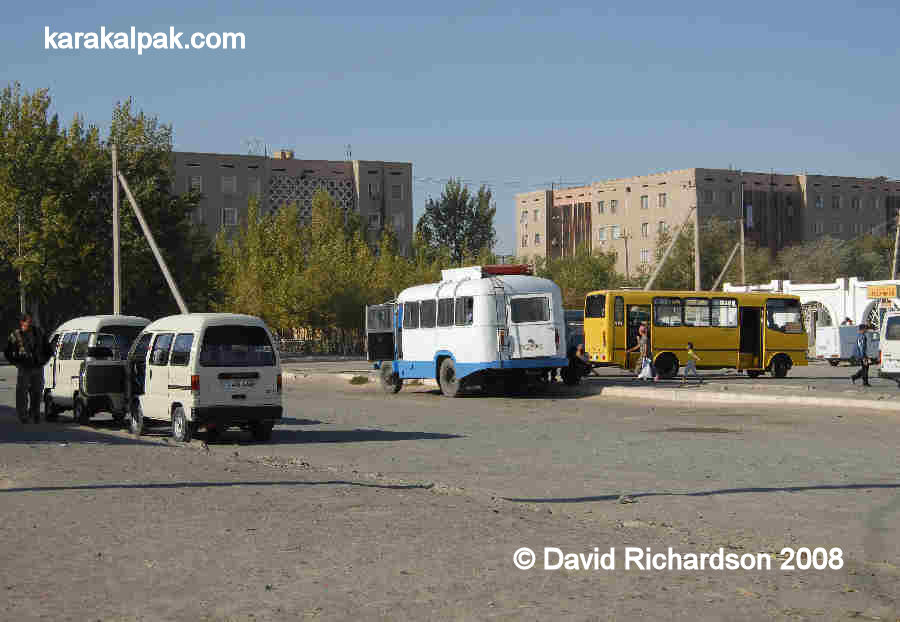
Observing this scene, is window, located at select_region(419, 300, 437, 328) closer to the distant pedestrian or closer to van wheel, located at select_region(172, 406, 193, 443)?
the distant pedestrian

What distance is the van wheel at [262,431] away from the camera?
1878cm

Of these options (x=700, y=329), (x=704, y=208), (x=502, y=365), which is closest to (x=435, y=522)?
(x=502, y=365)

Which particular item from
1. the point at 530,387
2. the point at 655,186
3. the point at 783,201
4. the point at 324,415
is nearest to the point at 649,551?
the point at 324,415

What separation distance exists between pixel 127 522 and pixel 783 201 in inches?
5057

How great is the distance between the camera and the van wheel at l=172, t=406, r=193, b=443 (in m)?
18.0

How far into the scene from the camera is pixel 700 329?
134 feet

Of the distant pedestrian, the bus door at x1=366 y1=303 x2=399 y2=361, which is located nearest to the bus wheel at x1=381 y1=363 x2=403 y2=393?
the bus door at x1=366 y1=303 x2=399 y2=361

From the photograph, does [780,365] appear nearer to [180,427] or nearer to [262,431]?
[262,431]

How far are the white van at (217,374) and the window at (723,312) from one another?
83.0 feet

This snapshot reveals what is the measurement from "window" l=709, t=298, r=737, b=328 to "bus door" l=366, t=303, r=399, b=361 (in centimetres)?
1202

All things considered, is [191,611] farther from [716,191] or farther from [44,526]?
[716,191]

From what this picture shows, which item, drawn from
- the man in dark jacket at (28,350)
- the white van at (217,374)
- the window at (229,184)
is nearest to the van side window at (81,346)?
the man in dark jacket at (28,350)

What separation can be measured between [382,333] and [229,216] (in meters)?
88.8

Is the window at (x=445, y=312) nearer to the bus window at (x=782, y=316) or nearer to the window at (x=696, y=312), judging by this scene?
the window at (x=696, y=312)
